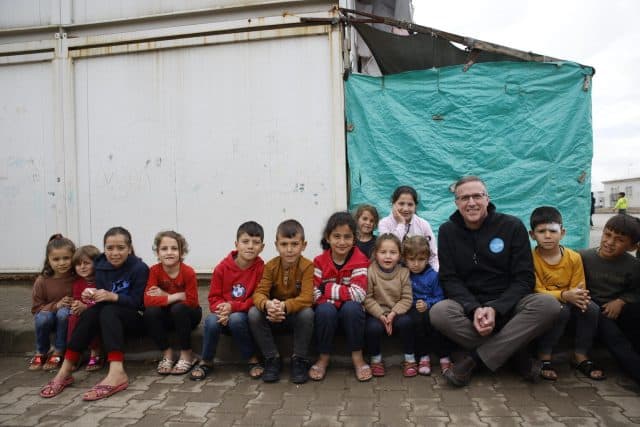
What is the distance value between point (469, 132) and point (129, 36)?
13.7ft

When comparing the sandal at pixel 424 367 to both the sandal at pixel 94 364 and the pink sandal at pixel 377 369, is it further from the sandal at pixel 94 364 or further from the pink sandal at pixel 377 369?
the sandal at pixel 94 364

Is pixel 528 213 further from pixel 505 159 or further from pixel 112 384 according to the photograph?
pixel 112 384

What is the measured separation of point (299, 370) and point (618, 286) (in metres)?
2.30

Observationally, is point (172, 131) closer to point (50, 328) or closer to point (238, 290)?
point (50, 328)

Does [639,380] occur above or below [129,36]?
below

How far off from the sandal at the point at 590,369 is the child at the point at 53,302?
3.75 meters

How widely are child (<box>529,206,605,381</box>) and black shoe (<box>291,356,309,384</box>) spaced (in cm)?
160

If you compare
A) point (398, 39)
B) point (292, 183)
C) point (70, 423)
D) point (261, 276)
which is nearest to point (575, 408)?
point (261, 276)

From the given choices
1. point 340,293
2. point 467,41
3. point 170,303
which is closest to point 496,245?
point 340,293

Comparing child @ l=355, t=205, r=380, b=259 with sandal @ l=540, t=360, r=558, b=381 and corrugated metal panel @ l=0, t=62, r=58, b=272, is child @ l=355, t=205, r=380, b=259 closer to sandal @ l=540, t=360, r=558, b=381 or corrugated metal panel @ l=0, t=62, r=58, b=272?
sandal @ l=540, t=360, r=558, b=381

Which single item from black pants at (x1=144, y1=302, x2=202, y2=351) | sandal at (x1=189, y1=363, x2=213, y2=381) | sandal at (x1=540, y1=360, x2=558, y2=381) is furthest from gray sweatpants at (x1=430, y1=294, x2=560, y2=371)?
black pants at (x1=144, y1=302, x2=202, y2=351)

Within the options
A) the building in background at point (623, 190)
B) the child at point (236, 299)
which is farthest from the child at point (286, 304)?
the building in background at point (623, 190)

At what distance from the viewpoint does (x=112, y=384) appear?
2.84 metres

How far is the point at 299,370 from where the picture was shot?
293cm
